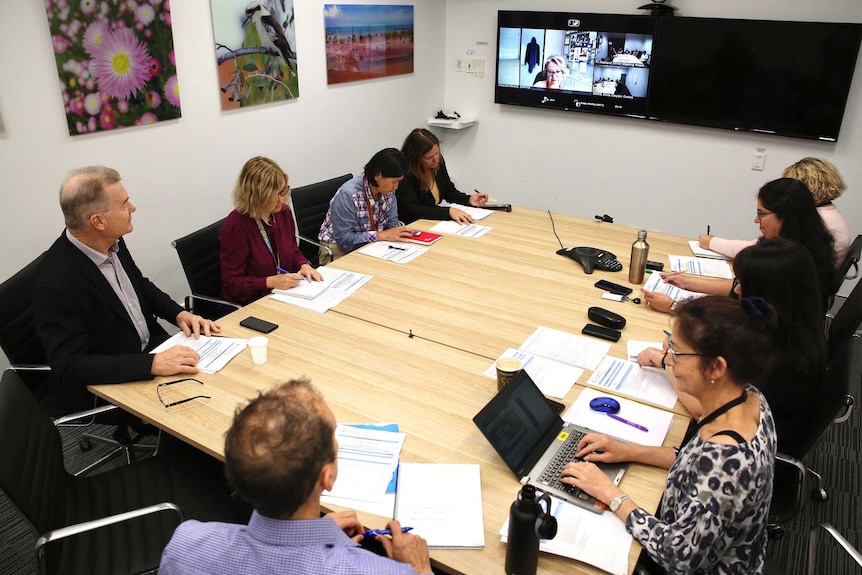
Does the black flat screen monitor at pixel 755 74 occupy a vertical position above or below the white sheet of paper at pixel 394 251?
above

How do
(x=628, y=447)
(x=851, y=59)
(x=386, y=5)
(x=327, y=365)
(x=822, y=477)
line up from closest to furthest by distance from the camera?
(x=628, y=447), (x=327, y=365), (x=822, y=477), (x=851, y=59), (x=386, y=5)

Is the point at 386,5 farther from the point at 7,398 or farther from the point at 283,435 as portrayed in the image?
the point at 283,435

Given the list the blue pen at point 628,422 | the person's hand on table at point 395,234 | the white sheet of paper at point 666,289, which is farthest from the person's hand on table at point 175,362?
the white sheet of paper at point 666,289

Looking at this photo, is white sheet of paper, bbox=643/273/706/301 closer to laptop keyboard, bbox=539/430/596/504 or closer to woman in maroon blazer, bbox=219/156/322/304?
laptop keyboard, bbox=539/430/596/504

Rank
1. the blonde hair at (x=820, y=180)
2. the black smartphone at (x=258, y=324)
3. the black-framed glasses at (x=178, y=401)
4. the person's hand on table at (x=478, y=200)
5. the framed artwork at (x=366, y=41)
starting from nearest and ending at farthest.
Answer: the black-framed glasses at (x=178, y=401) → the black smartphone at (x=258, y=324) → the blonde hair at (x=820, y=180) → the person's hand on table at (x=478, y=200) → the framed artwork at (x=366, y=41)

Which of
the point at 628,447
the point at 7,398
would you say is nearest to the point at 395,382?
the point at 628,447

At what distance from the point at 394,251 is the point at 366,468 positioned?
1.88 meters

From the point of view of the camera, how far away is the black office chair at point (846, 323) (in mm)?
2664

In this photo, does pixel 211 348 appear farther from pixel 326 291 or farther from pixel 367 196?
pixel 367 196

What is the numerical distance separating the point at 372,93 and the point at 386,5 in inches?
29.4

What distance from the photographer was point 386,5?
5320mm

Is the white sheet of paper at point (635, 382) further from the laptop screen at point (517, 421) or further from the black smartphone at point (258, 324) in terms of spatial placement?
the black smartphone at point (258, 324)

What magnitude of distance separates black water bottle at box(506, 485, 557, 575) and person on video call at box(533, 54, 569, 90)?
189 inches

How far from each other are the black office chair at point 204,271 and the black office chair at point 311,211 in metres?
0.69
